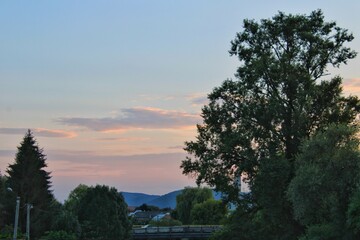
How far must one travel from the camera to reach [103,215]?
3460 inches

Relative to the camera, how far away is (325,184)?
38906 mm

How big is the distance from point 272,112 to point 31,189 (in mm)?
35531

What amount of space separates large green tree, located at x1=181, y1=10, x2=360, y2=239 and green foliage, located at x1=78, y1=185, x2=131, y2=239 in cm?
3799

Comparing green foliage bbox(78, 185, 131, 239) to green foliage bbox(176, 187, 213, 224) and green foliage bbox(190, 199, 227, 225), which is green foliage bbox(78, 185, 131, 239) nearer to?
green foliage bbox(190, 199, 227, 225)

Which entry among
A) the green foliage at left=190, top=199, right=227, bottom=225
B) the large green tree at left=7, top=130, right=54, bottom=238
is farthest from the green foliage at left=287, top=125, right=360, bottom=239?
the green foliage at left=190, top=199, right=227, bottom=225

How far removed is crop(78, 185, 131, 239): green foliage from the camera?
85.7m

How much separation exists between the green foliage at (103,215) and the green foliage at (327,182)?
48359mm

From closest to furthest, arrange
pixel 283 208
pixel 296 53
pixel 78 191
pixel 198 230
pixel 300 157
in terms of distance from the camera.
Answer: pixel 300 157 → pixel 283 208 → pixel 296 53 → pixel 198 230 → pixel 78 191

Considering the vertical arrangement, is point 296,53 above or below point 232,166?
above

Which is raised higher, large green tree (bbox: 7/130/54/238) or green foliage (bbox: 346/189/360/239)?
large green tree (bbox: 7/130/54/238)

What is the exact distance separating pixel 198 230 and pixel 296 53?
5939cm

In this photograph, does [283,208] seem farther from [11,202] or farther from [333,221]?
[11,202]

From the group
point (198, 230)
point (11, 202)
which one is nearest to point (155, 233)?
point (198, 230)

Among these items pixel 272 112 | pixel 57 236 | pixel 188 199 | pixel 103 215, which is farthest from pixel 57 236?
pixel 188 199
